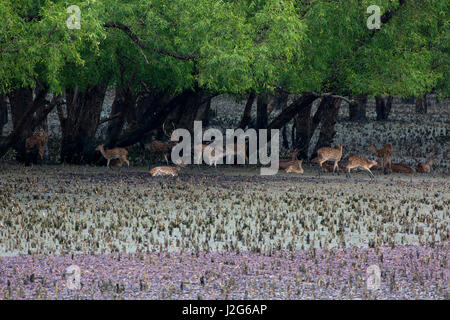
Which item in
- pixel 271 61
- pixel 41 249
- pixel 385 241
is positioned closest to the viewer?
pixel 41 249

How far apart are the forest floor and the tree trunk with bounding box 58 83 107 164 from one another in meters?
3.96

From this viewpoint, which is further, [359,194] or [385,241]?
[359,194]

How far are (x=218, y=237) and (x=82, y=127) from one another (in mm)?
14275

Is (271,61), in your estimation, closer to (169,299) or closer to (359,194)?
(359,194)

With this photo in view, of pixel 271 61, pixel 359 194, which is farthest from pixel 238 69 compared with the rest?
pixel 359 194

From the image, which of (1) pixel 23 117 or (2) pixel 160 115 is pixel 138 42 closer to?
(1) pixel 23 117

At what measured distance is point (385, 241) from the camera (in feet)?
43.0

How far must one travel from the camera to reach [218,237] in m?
13.2

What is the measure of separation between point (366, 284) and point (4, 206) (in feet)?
29.0

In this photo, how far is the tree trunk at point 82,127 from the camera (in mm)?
26266

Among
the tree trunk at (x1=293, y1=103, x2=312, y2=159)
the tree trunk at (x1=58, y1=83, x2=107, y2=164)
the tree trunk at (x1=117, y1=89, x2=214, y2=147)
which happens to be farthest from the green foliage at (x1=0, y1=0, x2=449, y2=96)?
the tree trunk at (x1=293, y1=103, x2=312, y2=159)

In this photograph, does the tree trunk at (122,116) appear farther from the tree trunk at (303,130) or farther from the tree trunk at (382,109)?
the tree trunk at (382,109)

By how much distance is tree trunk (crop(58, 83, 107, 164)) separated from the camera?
86.2ft

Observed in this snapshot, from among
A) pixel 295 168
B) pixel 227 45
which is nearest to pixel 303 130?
pixel 295 168
